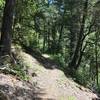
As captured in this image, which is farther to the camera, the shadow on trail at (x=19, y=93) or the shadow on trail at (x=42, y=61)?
the shadow on trail at (x=42, y=61)

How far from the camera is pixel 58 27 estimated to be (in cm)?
4697

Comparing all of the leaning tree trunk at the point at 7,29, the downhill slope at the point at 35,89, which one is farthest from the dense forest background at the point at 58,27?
the downhill slope at the point at 35,89

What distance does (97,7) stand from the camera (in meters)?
24.8

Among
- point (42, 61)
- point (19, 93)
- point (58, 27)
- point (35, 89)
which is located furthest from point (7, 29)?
point (58, 27)

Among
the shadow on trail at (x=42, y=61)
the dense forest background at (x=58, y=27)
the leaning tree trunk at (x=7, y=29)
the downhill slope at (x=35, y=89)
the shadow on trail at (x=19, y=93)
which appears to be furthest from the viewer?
the shadow on trail at (x=42, y=61)

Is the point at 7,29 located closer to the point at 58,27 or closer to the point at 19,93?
the point at 19,93

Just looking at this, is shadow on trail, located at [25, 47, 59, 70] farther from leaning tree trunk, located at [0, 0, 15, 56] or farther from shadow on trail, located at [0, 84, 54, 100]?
shadow on trail, located at [0, 84, 54, 100]

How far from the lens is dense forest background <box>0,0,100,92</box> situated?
13.3m

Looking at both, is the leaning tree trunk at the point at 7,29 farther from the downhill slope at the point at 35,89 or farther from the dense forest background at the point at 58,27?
the downhill slope at the point at 35,89

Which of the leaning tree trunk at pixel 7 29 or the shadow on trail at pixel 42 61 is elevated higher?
the leaning tree trunk at pixel 7 29

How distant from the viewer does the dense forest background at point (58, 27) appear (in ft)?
43.5

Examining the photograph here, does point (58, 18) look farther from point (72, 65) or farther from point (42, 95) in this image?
point (42, 95)

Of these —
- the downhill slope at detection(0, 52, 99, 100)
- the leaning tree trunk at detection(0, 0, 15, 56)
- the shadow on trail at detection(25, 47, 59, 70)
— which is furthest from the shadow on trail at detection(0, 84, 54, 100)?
the shadow on trail at detection(25, 47, 59, 70)

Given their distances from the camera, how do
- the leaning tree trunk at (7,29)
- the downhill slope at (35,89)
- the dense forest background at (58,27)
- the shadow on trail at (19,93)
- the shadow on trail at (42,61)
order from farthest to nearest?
the shadow on trail at (42,61)
the dense forest background at (58,27)
the leaning tree trunk at (7,29)
the downhill slope at (35,89)
the shadow on trail at (19,93)
